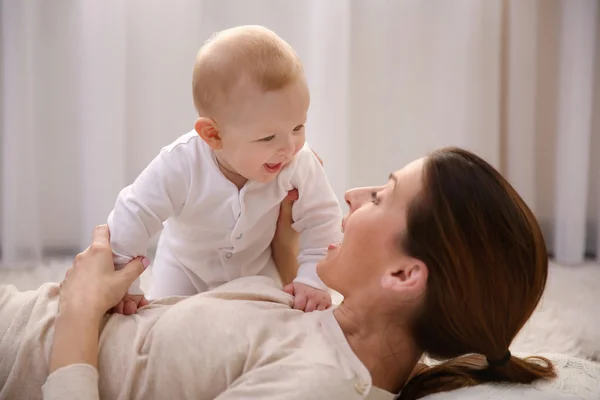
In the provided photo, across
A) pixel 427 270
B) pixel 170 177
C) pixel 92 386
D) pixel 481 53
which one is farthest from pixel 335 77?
pixel 92 386

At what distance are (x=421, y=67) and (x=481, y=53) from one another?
20 centimetres

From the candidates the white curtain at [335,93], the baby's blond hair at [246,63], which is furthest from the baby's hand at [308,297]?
the white curtain at [335,93]

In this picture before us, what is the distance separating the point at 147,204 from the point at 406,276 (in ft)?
1.86

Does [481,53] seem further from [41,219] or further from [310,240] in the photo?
[41,219]

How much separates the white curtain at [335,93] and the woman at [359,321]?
107cm

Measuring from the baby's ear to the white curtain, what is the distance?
95 centimetres

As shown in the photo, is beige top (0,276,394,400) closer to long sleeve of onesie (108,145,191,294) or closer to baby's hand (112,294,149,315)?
baby's hand (112,294,149,315)

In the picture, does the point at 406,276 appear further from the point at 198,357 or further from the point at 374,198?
the point at 198,357

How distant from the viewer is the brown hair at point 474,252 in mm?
1146

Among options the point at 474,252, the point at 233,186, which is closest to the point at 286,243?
the point at 233,186

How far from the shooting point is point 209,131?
1.41m

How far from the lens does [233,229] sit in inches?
60.1

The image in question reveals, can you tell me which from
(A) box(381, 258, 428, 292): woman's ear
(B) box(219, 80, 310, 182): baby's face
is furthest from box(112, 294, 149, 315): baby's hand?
(A) box(381, 258, 428, 292): woman's ear

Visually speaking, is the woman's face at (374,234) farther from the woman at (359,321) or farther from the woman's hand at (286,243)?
the woman's hand at (286,243)
